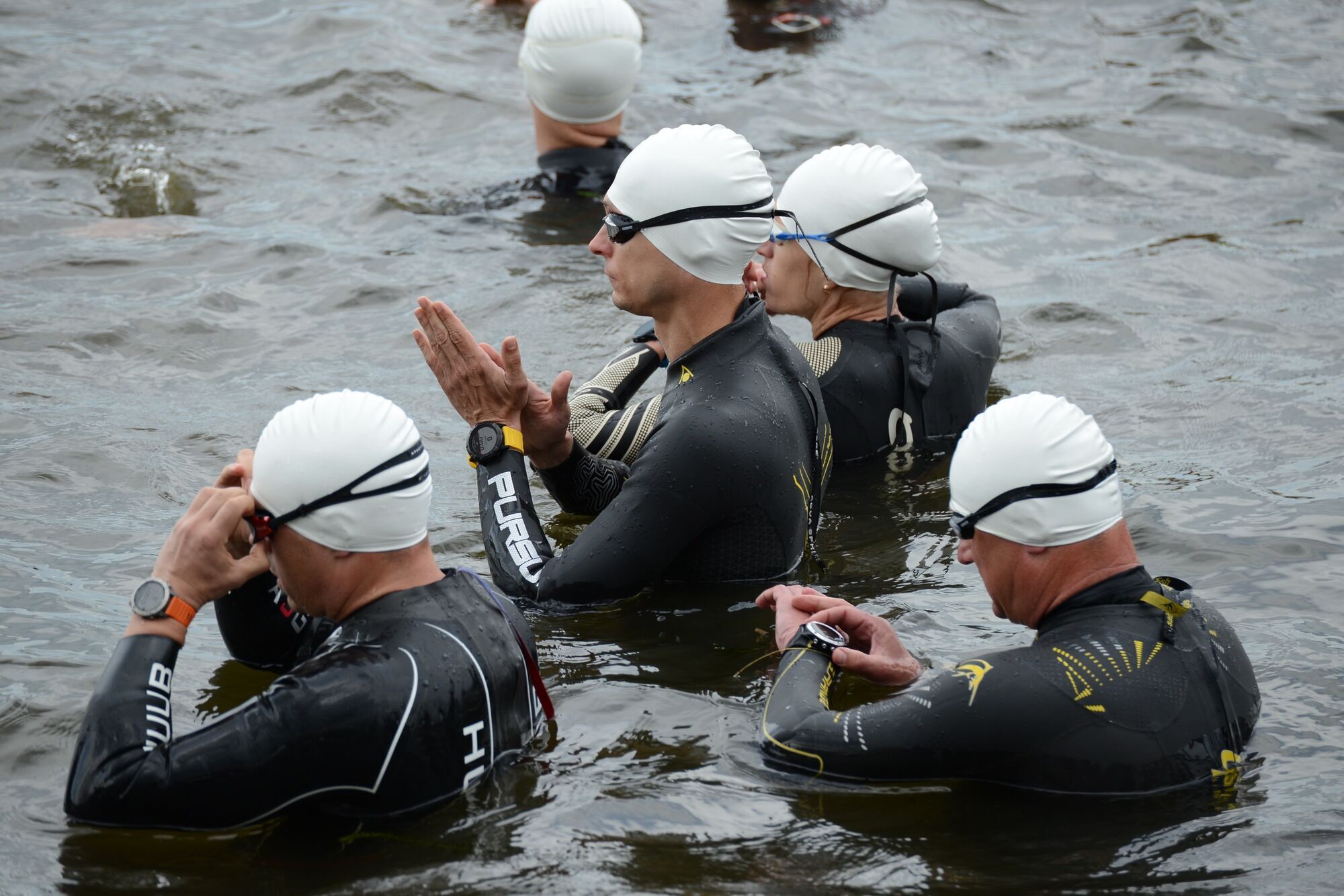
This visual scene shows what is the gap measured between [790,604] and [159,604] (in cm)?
222

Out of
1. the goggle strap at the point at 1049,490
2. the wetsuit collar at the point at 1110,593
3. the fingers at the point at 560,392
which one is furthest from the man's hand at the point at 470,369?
the wetsuit collar at the point at 1110,593

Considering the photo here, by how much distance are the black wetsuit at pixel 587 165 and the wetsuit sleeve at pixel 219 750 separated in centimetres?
782

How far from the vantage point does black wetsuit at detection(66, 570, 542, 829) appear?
3.87 metres

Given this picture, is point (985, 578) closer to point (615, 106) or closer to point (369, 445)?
point (369, 445)

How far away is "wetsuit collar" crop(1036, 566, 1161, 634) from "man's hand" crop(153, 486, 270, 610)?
2629mm

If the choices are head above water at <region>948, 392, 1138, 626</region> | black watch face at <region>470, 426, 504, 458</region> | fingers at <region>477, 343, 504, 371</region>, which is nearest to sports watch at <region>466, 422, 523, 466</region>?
black watch face at <region>470, 426, 504, 458</region>

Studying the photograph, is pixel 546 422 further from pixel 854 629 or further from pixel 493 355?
pixel 854 629

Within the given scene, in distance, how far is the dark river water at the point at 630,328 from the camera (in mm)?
4402

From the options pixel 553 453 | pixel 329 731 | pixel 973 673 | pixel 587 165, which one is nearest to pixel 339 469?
pixel 329 731

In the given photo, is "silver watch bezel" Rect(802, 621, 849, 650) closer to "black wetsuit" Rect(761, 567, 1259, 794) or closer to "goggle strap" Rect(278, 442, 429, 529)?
"black wetsuit" Rect(761, 567, 1259, 794)

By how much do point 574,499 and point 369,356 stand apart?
12.7 feet

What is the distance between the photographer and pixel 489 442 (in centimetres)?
561

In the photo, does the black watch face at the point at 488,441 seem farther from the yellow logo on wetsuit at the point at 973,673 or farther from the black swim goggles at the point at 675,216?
the yellow logo on wetsuit at the point at 973,673

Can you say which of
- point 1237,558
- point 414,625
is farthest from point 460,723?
point 1237,558
